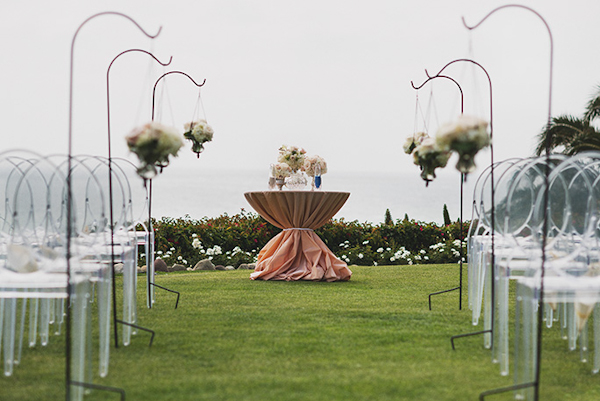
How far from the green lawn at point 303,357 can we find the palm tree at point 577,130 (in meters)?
6.03

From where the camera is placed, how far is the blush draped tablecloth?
707 centimetres

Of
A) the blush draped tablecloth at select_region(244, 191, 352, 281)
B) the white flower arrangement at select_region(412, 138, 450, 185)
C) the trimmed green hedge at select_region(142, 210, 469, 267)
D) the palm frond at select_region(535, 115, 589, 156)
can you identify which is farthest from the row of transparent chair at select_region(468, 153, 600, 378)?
the palm frond at select_region(535, 115, 589, 156)

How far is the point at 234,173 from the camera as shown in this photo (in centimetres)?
5591

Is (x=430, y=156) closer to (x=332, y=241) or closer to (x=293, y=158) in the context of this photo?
(x=293, y=158)

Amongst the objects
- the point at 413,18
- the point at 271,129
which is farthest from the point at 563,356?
the point at 271,129

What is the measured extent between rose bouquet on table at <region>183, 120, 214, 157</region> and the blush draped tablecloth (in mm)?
1485

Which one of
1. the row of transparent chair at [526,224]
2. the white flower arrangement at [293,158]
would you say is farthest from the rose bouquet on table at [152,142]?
the white flower arrangement at [293,158]

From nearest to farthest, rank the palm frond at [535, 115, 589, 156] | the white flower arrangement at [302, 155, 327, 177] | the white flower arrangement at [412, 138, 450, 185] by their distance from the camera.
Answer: the white flower arrangement at [412, 138, 450, 185]
the white flower arrangement at [302, 155, 327, 177]
the palm frond at [535, 115, 589, 156]

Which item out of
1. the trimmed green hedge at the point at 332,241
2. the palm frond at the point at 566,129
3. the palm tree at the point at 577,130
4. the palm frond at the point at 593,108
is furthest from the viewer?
the palm frond at the point at 566,129

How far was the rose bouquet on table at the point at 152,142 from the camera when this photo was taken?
338 cm

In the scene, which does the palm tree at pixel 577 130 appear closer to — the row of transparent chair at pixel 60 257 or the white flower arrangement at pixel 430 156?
the white flower arrangement at pixel 430 156

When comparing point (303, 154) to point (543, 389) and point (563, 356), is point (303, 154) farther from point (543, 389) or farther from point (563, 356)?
point (543, 389)

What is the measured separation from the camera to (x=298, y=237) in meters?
7.26

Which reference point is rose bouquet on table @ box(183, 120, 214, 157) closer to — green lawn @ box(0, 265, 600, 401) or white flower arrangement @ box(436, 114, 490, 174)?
green lawn @ box(0, 265, 600, 401)
